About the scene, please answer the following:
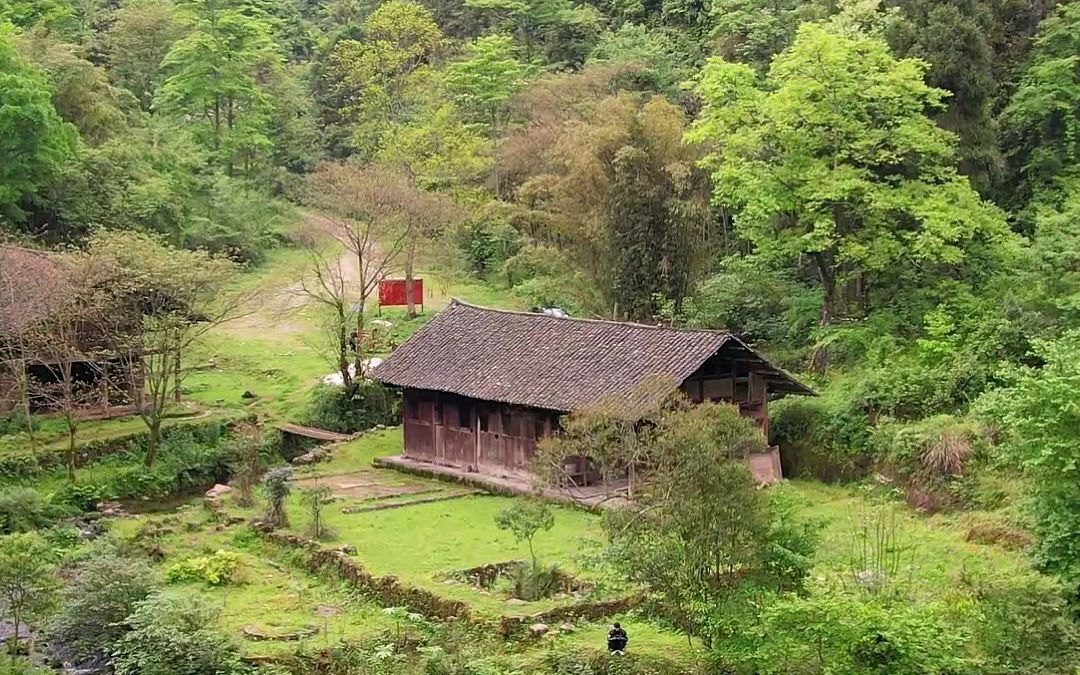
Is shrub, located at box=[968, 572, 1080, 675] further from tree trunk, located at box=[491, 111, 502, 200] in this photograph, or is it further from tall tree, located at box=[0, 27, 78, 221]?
tree trunk, located at box=[491, 111, 502, 200]

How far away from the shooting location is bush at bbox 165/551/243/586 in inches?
881

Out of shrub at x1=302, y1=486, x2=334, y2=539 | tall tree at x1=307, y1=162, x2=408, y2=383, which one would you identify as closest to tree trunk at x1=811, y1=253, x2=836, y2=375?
tall tree at x1=307, y1=162, x2=408, y2=383

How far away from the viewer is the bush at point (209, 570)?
881 inches

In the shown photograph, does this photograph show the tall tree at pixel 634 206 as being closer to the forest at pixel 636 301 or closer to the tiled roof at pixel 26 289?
the forest at pixel 636 301

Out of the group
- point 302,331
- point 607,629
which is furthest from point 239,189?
point 607,629

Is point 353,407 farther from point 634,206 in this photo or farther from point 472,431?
point 634,206

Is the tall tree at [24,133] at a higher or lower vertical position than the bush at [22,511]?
higher

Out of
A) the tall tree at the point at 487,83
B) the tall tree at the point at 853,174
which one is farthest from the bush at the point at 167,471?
the tall tree at the point at 487,83

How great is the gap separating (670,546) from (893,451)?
11.5m

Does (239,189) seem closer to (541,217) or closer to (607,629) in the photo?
(541,217)

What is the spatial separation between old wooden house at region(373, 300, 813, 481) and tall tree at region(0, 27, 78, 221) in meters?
15.1

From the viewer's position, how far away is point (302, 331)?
147ft

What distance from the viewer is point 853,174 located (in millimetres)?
30875

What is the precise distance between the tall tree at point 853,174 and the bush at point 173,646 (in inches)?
720
